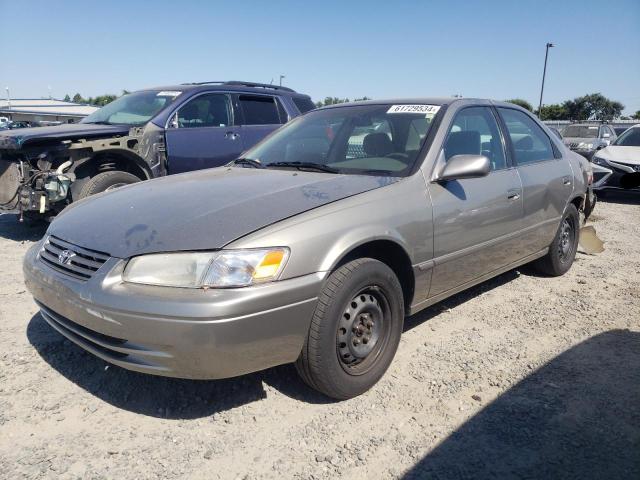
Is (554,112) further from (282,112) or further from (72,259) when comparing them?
(72,259)

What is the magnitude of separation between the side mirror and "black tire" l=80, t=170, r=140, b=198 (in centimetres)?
394

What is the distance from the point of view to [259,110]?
6.97 m

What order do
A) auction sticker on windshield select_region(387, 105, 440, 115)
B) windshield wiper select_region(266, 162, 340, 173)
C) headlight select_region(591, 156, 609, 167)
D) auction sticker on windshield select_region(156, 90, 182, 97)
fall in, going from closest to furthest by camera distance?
1. windshield wiper select_region(266, 162, 340, 173)
2. auction sticker on windshield select_region(387, 105, 440, 115)
3. auction sticker on windshield select_region(156, 90, 182, 97)
4. headlight select_region(591, 156, 609, 167)

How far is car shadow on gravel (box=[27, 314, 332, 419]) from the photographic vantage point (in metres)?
2.57

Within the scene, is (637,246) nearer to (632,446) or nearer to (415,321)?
(415,321)

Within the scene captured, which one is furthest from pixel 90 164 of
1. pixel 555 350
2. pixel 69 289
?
pixel 555 350

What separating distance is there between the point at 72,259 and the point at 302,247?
1.16 metres

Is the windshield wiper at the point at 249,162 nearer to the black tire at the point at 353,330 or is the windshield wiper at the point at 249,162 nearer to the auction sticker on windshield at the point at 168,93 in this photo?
the black tire at the point at 353,330

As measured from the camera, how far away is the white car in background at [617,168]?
929cm

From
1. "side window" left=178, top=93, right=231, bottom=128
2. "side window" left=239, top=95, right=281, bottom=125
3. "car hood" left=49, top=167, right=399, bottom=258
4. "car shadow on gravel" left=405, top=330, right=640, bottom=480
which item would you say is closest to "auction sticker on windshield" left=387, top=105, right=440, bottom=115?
"car hood" left=49, top=167, right=399, bottom=258

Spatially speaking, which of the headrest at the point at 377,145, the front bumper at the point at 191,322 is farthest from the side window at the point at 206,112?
the front bumper at the point at 191,322

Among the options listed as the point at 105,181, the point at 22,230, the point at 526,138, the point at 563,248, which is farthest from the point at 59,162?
the point at 563,248

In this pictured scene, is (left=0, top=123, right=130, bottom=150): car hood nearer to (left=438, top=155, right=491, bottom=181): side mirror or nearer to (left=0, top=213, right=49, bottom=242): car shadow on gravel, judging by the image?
(left=0, top=213, right=49, bottom=242): car shadow on gravel

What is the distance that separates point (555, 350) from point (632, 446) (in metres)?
1.01
